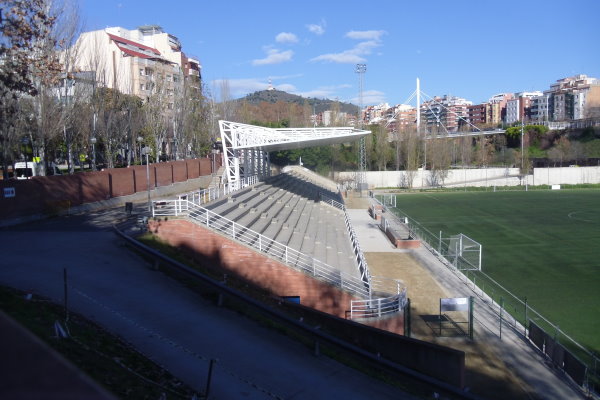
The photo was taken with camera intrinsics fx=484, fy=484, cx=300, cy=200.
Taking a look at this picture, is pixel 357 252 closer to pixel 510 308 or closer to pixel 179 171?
pixel 510 308

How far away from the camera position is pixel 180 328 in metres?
8.53

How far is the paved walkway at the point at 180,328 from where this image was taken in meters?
6.83

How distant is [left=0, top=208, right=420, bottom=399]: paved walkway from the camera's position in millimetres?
6832

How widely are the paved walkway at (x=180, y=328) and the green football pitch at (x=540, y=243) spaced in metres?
10.5

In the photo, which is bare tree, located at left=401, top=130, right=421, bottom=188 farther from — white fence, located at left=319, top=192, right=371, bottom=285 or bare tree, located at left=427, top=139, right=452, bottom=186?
white fence, located at left=319, top=192, right=371, bottom=285

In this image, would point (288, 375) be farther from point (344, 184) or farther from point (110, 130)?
point (344, 184)

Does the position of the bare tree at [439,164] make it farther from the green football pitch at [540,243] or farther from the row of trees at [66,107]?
the row of trees at [66,107]

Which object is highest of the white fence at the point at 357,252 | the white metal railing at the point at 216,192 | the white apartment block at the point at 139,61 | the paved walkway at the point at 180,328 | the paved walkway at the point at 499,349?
the white apartment block at the point at 139,61

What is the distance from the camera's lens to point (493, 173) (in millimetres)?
73312

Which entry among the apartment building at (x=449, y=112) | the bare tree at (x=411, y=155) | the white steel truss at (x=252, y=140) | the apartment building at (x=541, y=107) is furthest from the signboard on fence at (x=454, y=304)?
the apartment building at (x=449, y=112)

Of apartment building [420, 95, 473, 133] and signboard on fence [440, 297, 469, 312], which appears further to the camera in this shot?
apartment building [420, 95, 473, 133]

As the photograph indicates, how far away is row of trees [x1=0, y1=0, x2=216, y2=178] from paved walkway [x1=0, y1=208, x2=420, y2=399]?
5.12m

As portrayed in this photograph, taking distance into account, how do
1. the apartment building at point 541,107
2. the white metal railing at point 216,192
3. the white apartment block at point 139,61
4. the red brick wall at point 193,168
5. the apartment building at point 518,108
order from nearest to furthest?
the white metal railing at point 216,192 → the red brick wall at point 193,168 → the white apartment block at point 139,61 → the apartment building at point 541,107 → the apartment building at point 518,108

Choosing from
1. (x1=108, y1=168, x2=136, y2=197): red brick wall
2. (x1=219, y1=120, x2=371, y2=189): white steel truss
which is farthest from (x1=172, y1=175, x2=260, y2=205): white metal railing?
(x1=108, y1=168, x2=136, y2=197): red brick wall
